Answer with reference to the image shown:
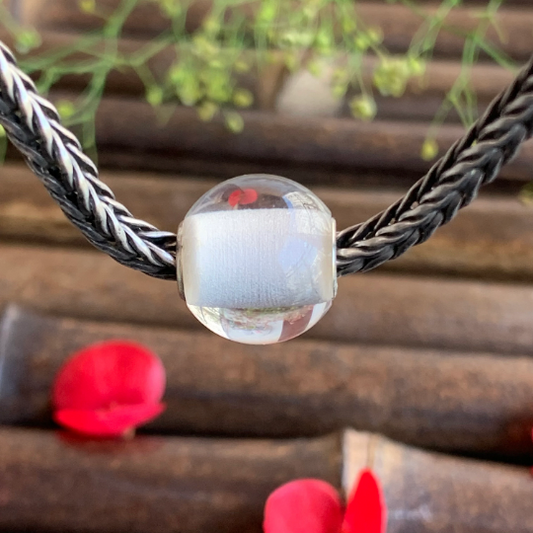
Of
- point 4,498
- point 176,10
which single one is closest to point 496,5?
point 176,10

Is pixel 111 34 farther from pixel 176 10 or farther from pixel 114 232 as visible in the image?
pixel 114 232

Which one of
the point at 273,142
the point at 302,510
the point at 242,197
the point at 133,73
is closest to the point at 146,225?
the point at 242,197

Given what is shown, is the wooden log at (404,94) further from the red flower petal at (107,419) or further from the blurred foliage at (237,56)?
the red flower petal at (107,419)

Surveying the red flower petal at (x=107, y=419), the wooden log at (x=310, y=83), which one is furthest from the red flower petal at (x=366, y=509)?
the wooden log at (x=310, y=83)

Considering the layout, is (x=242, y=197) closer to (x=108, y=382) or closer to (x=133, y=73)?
(x=108, y=382)

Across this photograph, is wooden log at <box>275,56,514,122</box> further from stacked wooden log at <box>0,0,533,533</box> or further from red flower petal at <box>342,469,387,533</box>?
red flower petal at <box>342,469,387,533</box>

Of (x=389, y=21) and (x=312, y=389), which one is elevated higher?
(x=389, y=21)

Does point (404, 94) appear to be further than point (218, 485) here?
Yes
